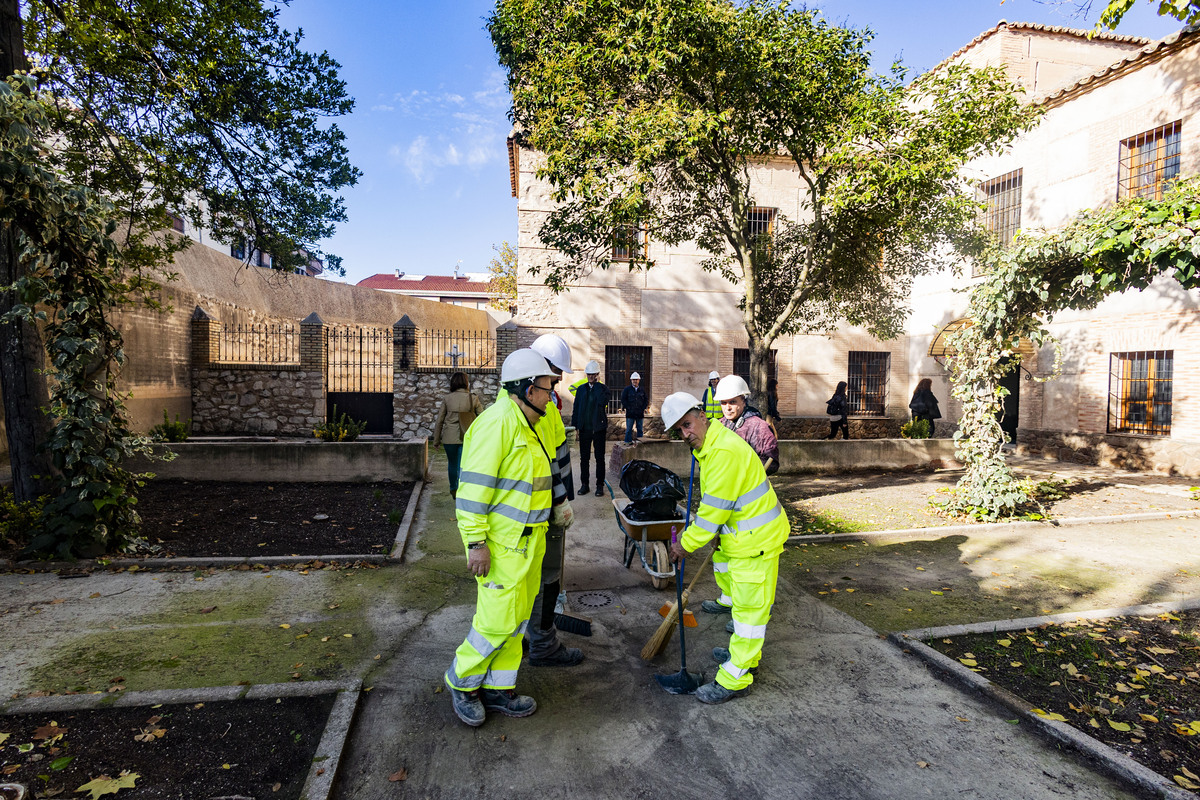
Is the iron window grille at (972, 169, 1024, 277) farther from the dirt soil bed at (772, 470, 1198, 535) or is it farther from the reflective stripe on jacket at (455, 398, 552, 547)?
the reflective stripe on jacket at (455, 398, 552, 547)

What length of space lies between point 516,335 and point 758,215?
739 centimetres

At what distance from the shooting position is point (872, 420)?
56.1 feet

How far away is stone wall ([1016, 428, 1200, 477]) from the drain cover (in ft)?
40.1

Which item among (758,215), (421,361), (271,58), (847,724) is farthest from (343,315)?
(847,724)

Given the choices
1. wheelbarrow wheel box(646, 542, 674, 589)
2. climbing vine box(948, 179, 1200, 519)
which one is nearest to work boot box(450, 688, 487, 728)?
wheelbarrow wheel box(646, 542, 674, 589)

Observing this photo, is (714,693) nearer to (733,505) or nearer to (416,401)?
(733,505)

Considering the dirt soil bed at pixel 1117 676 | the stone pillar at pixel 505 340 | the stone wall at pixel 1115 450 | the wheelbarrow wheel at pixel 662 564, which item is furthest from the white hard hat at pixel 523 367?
the stone wall at pixel 1115 450

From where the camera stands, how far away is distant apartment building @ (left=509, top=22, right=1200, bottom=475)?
11734 millimetres

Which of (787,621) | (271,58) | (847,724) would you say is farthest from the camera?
(271,58)

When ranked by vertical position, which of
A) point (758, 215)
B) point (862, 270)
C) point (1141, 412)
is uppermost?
point (758, 215)

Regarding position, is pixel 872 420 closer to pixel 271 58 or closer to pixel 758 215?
pixel 758 215

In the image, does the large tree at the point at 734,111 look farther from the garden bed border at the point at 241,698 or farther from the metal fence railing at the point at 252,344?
the metal fence railing at the point at 252,344

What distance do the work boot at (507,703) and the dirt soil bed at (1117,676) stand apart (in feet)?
9.37

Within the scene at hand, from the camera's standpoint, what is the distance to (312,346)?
14203mm
